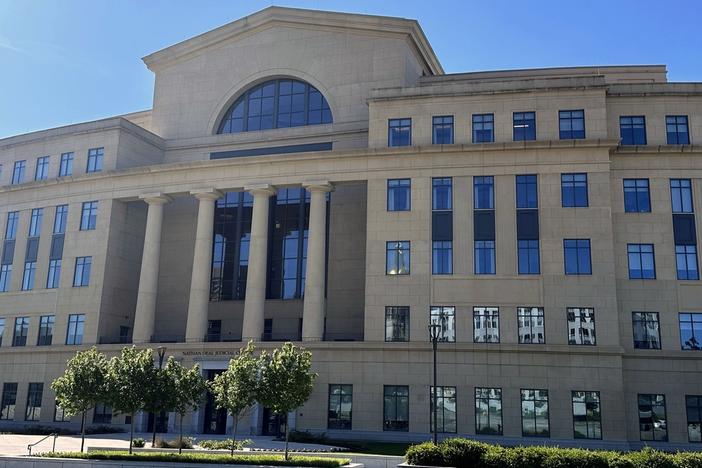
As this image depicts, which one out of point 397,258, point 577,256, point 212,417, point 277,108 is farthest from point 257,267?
point 577,256

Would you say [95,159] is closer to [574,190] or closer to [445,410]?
[445,410]

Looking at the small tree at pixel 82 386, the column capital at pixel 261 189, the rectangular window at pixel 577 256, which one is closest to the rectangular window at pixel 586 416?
the rectangular window at pixel 577 256

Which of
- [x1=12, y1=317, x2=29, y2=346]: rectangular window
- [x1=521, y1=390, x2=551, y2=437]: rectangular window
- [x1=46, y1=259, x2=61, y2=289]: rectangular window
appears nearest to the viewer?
[x1=521, y1=390, x2=551, y2=437]: rectangular window

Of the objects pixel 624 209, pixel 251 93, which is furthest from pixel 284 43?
pixel 624 209

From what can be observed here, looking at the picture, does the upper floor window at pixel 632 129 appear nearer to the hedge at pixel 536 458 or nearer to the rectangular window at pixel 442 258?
the rectangular window at pixel 442 258

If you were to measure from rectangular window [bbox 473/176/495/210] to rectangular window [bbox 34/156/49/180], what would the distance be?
38.0 meters

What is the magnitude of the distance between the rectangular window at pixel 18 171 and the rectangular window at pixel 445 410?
42.1 m

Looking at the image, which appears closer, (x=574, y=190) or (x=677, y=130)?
(x=574, y=190)

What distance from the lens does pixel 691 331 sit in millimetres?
46844

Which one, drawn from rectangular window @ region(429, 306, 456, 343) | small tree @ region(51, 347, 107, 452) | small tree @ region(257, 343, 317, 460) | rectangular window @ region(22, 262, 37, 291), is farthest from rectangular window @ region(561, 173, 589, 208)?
rectangular window @ region(22, 262, 37, 291)

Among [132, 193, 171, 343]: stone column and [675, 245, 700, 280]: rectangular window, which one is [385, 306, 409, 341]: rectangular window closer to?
[675, 245, 700, 280]: rectangular window

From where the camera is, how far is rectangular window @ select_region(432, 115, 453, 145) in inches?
2026

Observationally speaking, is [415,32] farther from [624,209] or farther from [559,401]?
[559,401]

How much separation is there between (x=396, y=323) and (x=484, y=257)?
24.6 ft
